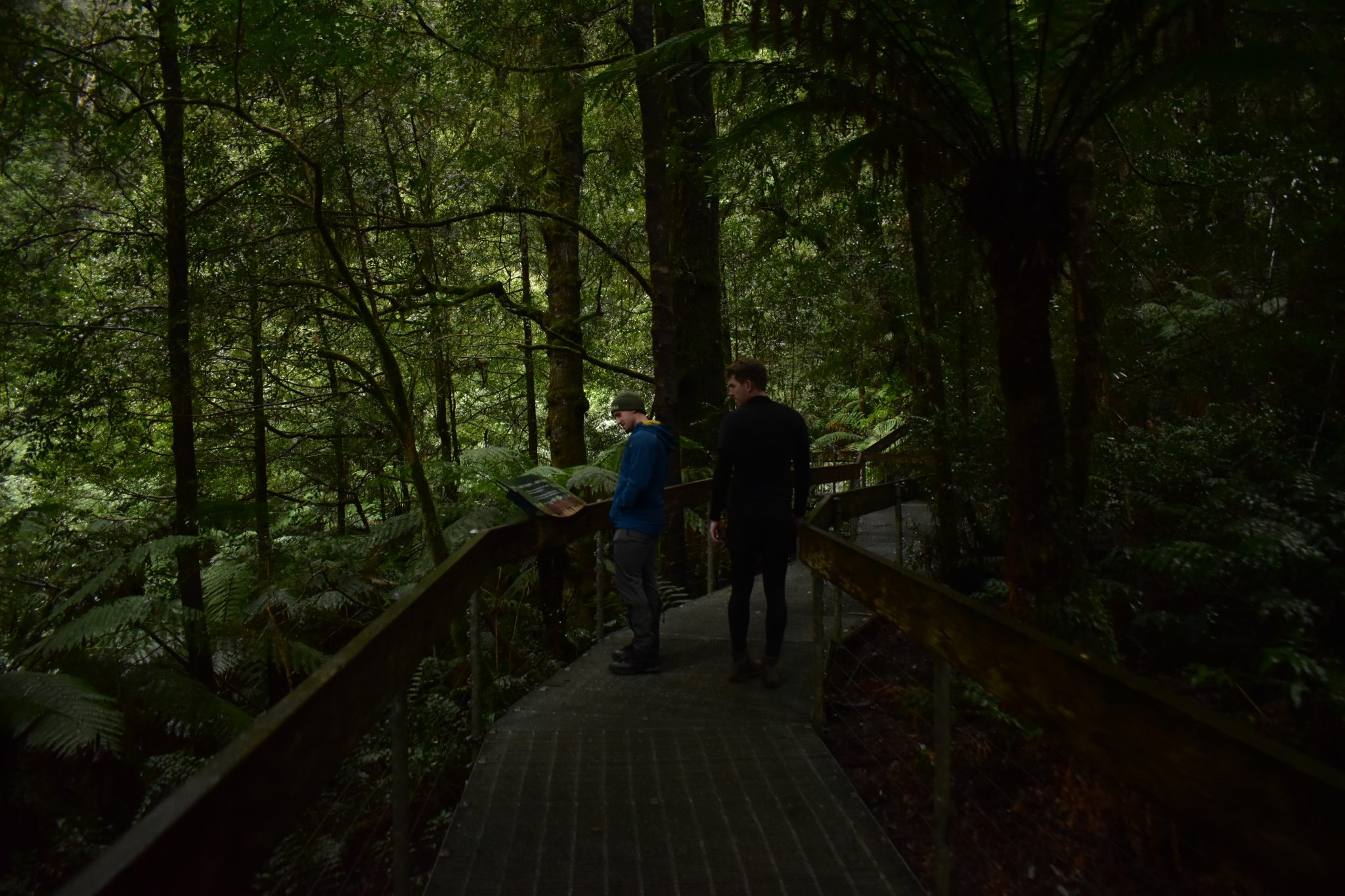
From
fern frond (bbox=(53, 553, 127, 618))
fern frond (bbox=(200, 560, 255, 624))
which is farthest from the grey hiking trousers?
fern frond (bbox=(53, 553, 127, 618))

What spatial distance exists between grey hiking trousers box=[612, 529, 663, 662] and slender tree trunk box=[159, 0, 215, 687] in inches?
147

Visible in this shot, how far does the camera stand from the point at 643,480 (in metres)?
5.59

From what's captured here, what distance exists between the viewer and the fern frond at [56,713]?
4.95 meters

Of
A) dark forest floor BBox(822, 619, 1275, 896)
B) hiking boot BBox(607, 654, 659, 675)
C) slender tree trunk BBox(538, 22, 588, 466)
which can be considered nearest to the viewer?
dark forest floor BBox(822, 619, 1275, 896)

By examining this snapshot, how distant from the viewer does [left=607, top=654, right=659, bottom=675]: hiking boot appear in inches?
226

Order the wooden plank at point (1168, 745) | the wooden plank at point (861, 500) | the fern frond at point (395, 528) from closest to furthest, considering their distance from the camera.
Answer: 1. the wooden plank at point (1168, 745)
2. the wooden plank at point (861, 500)
3. the fern frond at point (395, 528)

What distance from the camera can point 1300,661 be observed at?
3459 mm

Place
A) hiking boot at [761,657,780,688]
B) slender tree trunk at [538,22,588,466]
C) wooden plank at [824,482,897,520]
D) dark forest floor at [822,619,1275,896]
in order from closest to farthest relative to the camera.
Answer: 1. dark forest floor at [822,619,1275,896]
2. hiking boot at [761,657,780,688]
3. wooden plank at [824,482,897,520]
4. slender tree trunk at [538,22,588,466]

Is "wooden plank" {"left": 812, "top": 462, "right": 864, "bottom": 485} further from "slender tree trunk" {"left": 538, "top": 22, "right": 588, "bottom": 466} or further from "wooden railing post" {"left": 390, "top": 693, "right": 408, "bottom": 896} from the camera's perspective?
"wooden railing post" {"left": 390, "top": 693, "right": 408, "bottom": 896}

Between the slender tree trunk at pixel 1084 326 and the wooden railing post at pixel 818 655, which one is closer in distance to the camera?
the wooden railing post at pixel 818 655

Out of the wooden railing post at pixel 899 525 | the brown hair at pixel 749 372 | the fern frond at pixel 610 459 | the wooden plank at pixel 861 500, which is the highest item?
the brown hair at pixel 749 372

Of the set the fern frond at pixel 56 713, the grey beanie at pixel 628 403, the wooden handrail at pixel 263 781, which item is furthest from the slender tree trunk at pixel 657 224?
the wooden handrail at pixel 263 781

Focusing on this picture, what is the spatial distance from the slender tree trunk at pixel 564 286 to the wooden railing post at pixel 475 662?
18.5 ft

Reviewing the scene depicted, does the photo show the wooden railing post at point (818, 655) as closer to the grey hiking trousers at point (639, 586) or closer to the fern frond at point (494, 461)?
the grey hiking trousers at point (639, 586)
